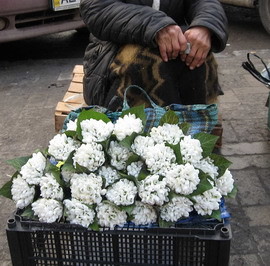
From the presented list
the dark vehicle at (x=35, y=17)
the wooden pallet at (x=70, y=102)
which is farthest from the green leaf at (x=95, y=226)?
the dark vehicle at (x=35, y=17)

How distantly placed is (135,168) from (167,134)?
0.56 feet

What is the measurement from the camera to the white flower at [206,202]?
150 cm

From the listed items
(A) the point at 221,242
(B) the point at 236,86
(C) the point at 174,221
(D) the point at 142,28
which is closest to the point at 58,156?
(C) the point at 174,221

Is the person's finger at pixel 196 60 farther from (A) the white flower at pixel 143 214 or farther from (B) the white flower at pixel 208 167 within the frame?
(A) the white flower at pixel 143 214

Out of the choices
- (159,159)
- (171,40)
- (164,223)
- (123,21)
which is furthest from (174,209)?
(123,21)

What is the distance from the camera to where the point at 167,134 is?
1.60 metres

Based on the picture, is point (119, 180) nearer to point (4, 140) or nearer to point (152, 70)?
point (152, 70)

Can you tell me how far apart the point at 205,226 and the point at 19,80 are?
12.0 ft

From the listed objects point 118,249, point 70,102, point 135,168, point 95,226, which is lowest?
point 70,102

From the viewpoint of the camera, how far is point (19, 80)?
4.80 metres

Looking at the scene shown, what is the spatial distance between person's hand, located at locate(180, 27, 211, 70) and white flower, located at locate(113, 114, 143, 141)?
2.35ft

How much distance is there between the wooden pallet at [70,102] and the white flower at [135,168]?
138 centimetres

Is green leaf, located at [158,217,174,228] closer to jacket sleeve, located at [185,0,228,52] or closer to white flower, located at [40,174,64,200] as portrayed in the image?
white flower, located at [40,174,64,200]

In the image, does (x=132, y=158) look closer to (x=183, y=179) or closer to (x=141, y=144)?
(x=141, y=144)
